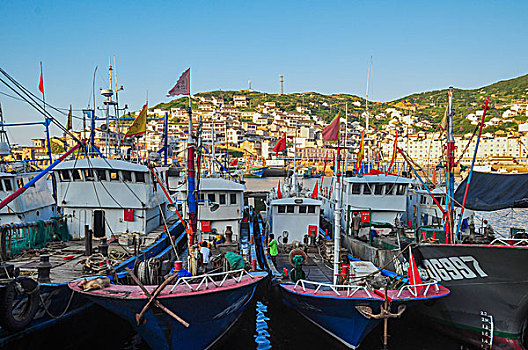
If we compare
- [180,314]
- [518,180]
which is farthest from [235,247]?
[518,180]

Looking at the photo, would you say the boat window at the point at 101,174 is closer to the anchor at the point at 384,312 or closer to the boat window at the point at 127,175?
the boat window at the point at 127,175

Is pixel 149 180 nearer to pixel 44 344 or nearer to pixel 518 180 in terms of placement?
pixel 44 344

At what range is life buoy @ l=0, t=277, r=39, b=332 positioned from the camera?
9.92 m

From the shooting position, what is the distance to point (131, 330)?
48.9ft

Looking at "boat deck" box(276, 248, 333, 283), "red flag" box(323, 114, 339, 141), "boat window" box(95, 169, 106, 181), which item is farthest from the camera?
"boat window" box(95, 169, 106, 181)

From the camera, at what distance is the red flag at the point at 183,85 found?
12.7 meters

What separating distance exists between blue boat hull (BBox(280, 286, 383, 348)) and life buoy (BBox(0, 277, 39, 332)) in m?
7.50

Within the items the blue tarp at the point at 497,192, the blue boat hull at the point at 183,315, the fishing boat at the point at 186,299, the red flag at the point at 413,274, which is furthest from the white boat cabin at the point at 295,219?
the blue boat hull at the point at 183,315

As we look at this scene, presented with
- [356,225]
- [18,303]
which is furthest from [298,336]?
[18,303]

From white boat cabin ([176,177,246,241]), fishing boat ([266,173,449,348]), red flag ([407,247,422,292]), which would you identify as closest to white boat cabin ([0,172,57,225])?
white boat cabin ([176,177,246,241])

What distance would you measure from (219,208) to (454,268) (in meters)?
10.6

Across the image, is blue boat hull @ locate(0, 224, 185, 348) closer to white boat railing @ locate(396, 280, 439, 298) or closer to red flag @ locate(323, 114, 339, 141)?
white boat railing @ locate(396, 280, 439, 298)

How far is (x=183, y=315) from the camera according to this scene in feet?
34.3

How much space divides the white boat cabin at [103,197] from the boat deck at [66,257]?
839 millimetres
